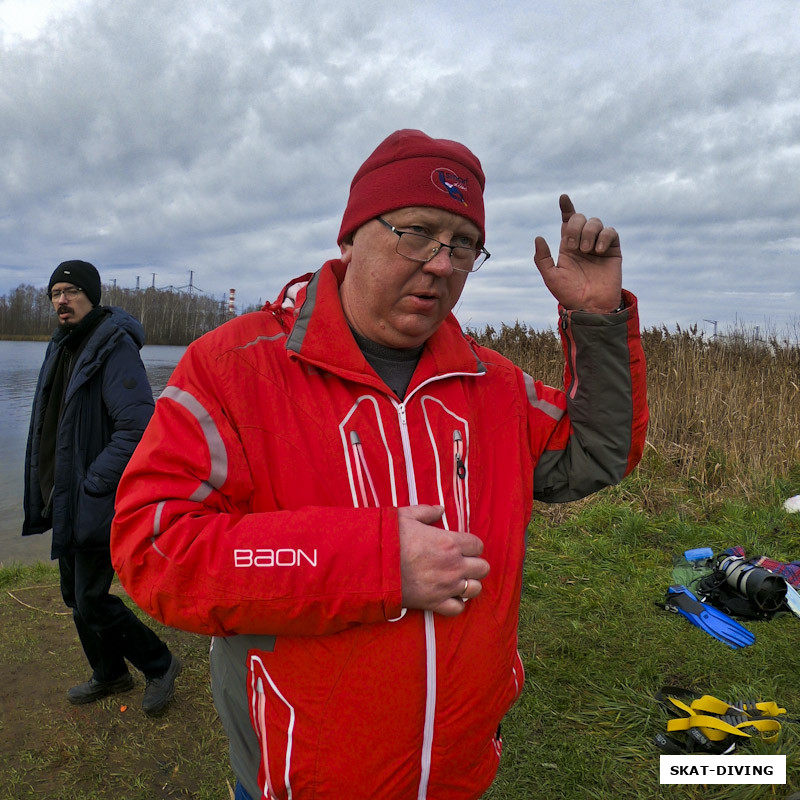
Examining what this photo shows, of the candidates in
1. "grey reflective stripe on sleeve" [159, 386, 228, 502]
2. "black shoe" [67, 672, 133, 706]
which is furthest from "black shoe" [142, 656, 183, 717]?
"grey reflective stripe on sleeve" [159, 386, 228, 502]

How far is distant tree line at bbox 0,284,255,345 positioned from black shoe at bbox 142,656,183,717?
2549 inches

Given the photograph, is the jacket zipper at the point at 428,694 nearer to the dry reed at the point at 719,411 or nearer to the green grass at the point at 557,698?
the green grass at the point at 557,698

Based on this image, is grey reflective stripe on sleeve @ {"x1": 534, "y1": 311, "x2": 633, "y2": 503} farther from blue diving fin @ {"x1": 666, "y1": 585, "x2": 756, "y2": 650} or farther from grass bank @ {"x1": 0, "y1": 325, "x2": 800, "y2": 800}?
blue diving fin @ {"x1": 666, "y1": 585, "x2": 756, "y2": 650}

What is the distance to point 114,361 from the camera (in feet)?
10.2

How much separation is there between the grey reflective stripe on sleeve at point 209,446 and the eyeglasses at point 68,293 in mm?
2429

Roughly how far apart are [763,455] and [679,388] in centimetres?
128

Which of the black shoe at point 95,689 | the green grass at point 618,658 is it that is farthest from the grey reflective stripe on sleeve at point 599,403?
the black shoe at point 95,689

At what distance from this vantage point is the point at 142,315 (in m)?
65.0

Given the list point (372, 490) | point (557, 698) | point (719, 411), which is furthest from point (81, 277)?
point (719, 411)

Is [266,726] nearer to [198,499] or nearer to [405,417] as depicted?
[198,499]

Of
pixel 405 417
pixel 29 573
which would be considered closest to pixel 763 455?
pixel 405 417

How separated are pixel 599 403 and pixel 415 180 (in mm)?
773

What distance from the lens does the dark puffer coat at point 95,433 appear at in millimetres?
2961

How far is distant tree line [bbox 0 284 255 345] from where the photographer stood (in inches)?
2594
